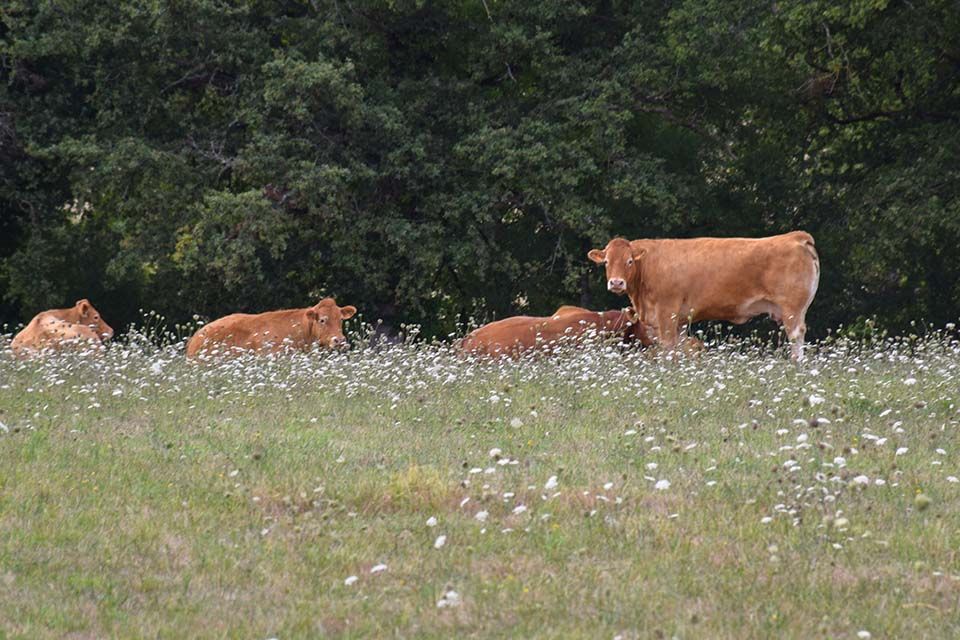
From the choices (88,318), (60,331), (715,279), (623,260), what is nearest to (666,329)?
(715,279)

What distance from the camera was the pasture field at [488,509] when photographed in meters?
6.23

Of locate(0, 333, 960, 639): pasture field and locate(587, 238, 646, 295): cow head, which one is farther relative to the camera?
locate(587, 238, 646, 295): cow head

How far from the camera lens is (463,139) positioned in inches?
955

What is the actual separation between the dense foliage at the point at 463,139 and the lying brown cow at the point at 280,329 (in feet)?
10.1

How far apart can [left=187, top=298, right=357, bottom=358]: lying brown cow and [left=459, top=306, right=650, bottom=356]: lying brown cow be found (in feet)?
7.47

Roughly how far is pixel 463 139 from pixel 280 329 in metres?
6.51

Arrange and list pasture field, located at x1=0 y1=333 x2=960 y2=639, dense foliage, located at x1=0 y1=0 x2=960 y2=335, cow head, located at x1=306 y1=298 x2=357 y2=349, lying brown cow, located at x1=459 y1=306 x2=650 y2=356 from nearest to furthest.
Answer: pasture field, located at x1=0 y1=333 x2=960 y2=639, lying brown cow, located at x1=459 y1=306 x2=650 y2=356, cow head, located at x1=306 y1=298 x2=357 y2=349, dense foliage, located at x1=0 y1=0 x2=960 y2=335

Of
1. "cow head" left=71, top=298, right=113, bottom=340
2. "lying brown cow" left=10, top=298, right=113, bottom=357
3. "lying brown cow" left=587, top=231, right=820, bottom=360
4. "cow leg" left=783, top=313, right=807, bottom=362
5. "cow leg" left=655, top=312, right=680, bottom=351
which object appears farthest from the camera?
"cow head" left=71, top=298, right=113, bottom=340

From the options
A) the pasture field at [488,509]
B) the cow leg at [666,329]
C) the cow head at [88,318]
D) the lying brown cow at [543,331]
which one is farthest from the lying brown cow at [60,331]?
the cow leg at [666,329]

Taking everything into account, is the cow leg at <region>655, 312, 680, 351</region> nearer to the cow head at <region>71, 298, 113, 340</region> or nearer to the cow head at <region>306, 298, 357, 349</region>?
the cow head at <region>306, 298, 357, 349</region>

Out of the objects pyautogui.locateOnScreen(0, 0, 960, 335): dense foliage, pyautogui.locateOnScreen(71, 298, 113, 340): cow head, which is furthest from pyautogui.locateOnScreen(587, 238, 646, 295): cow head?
pyautogui.locateOnScreen(71, 298, 113, 340): cow head

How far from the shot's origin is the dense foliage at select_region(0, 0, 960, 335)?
23109 millimetres

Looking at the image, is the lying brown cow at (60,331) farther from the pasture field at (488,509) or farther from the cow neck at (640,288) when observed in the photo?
the cow neck at (640,288)

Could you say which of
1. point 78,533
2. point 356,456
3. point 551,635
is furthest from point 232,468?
point 551,635
